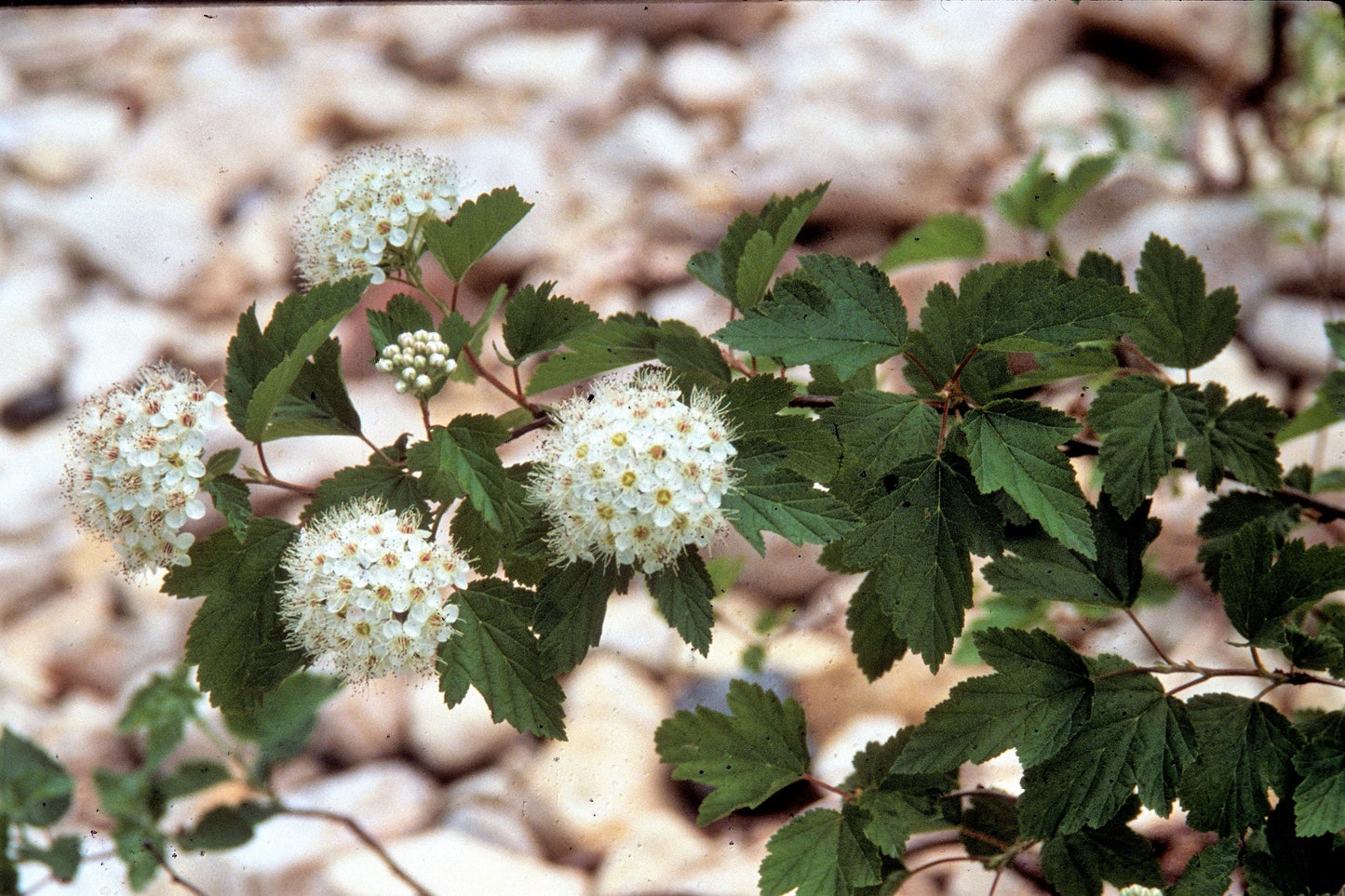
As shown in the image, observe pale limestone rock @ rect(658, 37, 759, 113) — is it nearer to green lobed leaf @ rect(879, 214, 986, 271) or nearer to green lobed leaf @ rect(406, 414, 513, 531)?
green lobed leaf @ rect(879, 214, 986, 271)

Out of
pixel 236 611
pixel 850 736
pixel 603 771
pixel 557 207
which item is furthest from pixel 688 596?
pixel 557 207

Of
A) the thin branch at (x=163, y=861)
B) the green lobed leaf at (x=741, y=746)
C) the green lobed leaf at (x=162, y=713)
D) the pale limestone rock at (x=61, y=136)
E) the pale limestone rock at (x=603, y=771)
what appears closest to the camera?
the green lobed leaf at (x=741, y=746)

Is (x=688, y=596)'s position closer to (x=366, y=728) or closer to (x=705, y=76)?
(x=366, y=728)

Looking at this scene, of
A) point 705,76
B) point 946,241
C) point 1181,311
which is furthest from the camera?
point 705,76

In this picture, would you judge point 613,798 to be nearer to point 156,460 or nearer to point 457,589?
point 457,589

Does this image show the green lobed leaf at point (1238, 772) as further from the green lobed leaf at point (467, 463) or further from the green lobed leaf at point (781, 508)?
the green lobed leaf at point (467, 463)

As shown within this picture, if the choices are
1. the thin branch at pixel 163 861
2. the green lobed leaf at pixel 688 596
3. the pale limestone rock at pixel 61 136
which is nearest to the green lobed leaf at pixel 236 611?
the green lobed leaf at pixel 688 596
